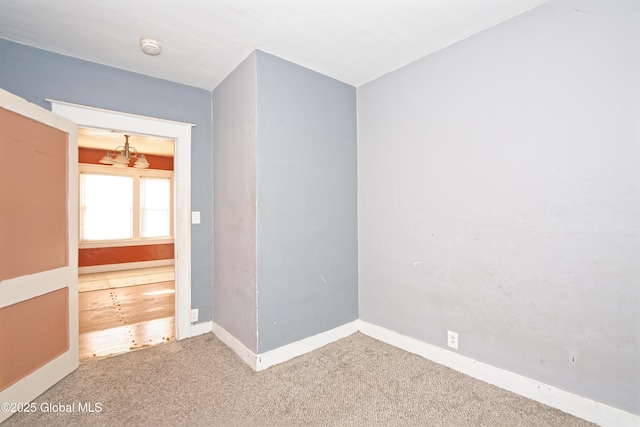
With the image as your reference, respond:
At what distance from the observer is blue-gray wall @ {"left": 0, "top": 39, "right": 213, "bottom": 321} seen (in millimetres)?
2293

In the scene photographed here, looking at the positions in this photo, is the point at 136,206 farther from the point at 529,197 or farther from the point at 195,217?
the point at 529,197

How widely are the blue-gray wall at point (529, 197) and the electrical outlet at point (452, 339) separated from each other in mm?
43

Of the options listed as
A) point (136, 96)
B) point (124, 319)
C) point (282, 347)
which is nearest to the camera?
point (282, 347)

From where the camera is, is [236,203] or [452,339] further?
[236,203]

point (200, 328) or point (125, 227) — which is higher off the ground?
point (125, 227)

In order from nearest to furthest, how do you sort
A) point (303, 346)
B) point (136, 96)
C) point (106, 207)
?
1. point (303, 346)
2. point (136, 96)
3. point (106, 207)

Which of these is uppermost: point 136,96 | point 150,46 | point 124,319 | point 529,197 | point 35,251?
point 150,46

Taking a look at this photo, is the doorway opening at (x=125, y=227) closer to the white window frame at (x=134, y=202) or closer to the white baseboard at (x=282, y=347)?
the white window frame at (x=134, y=202)

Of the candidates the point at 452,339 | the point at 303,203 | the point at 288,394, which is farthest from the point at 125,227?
the point at 452,339

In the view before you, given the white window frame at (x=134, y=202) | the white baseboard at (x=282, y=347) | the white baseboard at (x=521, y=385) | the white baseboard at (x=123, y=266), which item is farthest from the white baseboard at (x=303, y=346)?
the white baseboard at (x=123, y=266)

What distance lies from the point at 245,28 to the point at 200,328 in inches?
107

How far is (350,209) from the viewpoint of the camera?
3.04 m

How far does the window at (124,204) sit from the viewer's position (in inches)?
249

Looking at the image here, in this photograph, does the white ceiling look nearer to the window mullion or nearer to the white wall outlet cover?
the white wall outlet cover
